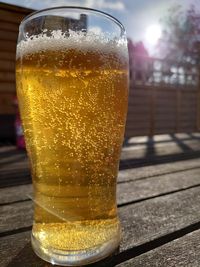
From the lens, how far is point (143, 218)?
96 centimetres

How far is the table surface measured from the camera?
71 centimetres

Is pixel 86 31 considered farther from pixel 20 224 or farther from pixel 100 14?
pixel 20 224

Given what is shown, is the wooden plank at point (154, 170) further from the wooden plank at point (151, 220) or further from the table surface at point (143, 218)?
the wooden plank at point (151, 220)

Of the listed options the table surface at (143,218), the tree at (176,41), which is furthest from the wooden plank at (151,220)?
the tree at (176,41)

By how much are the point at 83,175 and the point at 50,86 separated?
0.64ft

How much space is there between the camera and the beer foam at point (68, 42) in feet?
2.45

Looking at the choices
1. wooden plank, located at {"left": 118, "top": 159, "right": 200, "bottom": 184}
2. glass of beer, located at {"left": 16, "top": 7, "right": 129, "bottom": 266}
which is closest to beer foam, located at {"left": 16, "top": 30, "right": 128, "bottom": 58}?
glass of beer, located at {"left": 16, "top": 7, "right": 129, "bottom": 266}

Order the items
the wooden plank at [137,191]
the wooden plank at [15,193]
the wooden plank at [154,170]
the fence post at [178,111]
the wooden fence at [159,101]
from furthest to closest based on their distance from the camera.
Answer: the fence post at [178,111]
the wooden fence at [159,101]
the wooden plank at [154,170]
the wooden plank at [15,193]
the wooden plank at [137,191]

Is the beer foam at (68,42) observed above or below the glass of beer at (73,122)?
above

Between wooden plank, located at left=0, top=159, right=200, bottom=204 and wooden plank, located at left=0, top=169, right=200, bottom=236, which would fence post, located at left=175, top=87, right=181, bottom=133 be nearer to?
wooden plank, located at left=0, top=159, right=200, bottom=204

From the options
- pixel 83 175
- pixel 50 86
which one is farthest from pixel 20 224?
pixel 50 86

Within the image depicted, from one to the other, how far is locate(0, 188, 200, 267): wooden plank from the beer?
0.16 ft

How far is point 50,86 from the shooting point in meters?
0.74

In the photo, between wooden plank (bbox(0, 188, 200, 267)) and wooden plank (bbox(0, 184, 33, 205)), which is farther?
wooden plank (bbox(0, 184, 33, 205))
